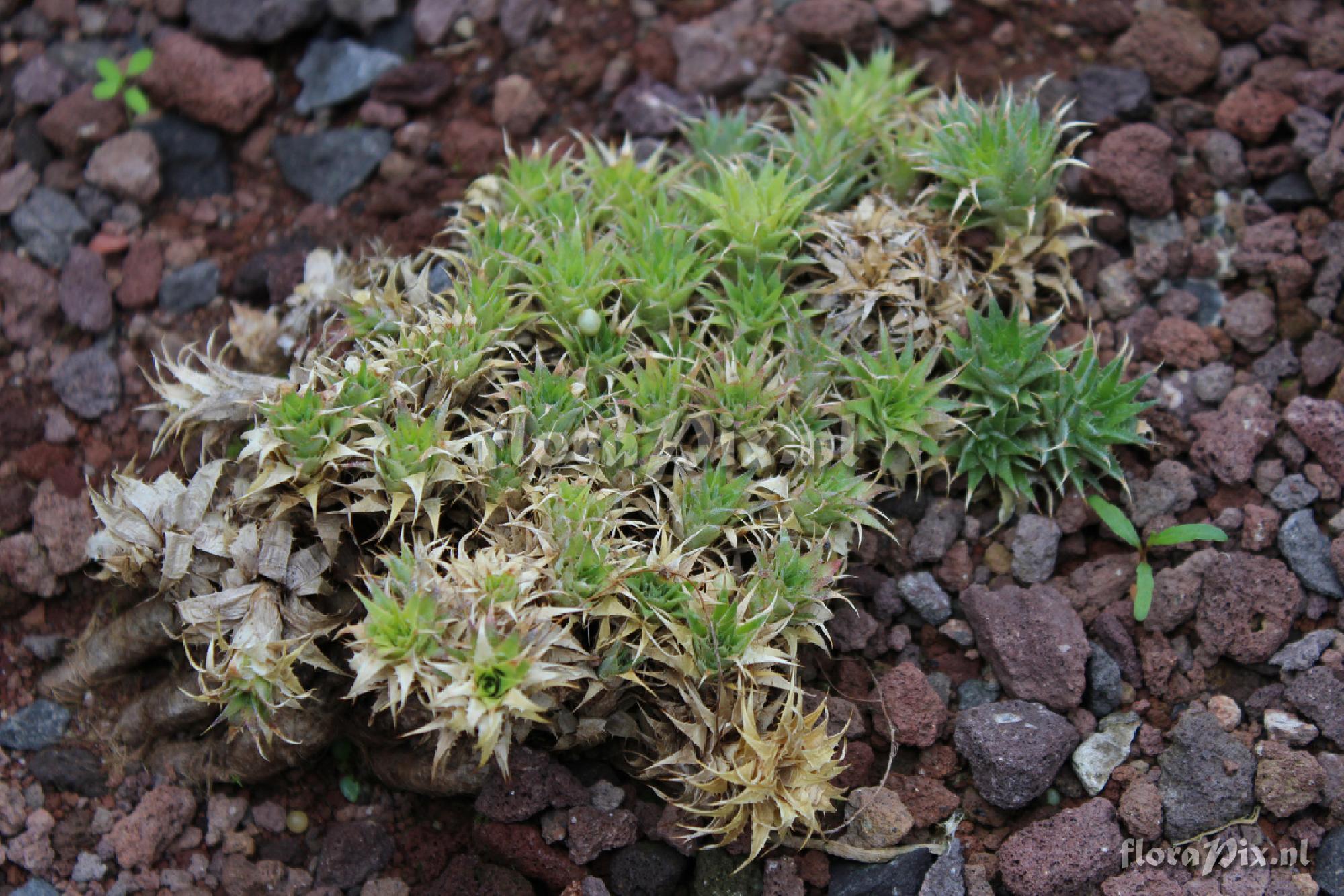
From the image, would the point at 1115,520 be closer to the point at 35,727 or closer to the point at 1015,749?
the point at 1015,749

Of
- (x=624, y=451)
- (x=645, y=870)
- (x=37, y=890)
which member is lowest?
(x=37, y=890)

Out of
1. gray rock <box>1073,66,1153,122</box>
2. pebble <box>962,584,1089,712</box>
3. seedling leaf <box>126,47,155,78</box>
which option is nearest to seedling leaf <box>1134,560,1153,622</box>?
pebble <box>962,584,1089,712</box>

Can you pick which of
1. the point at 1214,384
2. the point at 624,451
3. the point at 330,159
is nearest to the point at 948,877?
the point at 624,451

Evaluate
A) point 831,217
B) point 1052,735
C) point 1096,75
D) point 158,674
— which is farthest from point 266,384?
point 1096,75

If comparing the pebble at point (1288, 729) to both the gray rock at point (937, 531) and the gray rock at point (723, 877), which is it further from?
the gray rock at point (723, 877)

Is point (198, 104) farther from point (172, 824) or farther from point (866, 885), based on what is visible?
point (866, 885)

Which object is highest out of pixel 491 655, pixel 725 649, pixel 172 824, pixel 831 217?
pixel 831 217

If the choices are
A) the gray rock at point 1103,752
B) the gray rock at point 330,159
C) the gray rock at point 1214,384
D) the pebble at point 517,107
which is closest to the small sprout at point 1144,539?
the gray rock at point 1103,752
